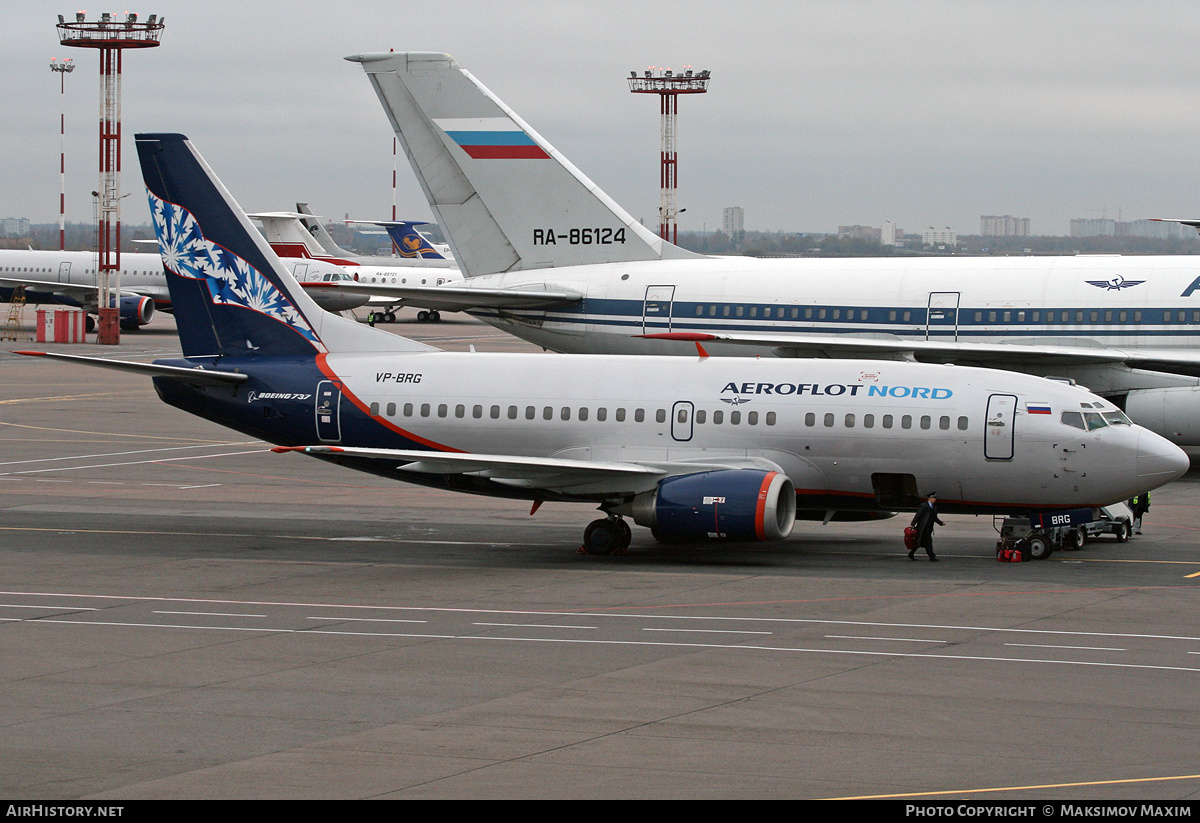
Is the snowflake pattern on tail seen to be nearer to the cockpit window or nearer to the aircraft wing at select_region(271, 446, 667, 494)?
the aircraft wing at select_region(271, 446, 667, 494)

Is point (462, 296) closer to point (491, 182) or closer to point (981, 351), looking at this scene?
point (491, 182)

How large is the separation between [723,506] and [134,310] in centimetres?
7728

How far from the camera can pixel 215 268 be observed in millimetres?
34656

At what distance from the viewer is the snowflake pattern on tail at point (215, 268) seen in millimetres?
34125

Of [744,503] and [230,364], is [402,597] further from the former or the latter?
[230,364]

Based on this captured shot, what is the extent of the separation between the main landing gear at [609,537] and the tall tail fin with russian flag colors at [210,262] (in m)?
6.69

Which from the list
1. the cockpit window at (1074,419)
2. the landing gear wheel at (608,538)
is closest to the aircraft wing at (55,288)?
the landing gear wheel at (608,538)

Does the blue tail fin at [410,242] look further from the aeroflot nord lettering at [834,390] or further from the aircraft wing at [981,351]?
the aeroflot nord lettering at [834,390]

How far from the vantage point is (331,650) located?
70.5 ft

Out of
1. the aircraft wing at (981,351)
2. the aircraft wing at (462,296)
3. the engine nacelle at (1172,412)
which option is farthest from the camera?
the aircraft wing at (462,296)

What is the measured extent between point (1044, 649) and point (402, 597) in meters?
10.8

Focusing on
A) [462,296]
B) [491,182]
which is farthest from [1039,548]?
[491,182]

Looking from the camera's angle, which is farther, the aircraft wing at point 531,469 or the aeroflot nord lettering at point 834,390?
the aeroflot nord lettering at point 834,390
